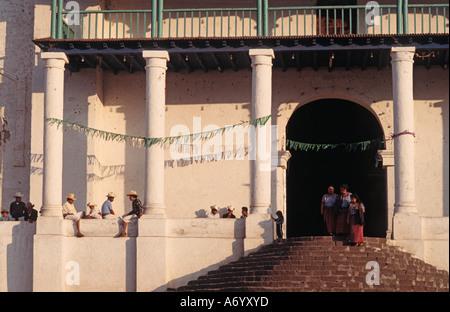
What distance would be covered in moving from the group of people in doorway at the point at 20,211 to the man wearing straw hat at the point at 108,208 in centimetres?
167

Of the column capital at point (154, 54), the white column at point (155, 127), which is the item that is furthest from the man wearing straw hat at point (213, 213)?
the column capital at point (154, 54)

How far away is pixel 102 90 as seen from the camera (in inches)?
1168

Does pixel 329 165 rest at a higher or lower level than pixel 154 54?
lower

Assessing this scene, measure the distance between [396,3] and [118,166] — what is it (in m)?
8.45

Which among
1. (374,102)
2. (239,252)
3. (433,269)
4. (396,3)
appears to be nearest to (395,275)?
(433,269)

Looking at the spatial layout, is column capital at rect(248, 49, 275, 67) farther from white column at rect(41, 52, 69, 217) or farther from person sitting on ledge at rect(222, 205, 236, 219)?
white column at rect(41, 52, 69, 217)

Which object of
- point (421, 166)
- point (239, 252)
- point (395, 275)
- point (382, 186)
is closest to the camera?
point (395, 275)

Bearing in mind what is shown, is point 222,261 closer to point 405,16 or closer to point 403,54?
point 403,54

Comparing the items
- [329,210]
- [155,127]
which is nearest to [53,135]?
[155,127]

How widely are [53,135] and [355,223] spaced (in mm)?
7779

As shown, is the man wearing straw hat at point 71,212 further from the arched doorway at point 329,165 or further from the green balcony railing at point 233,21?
the arched doorway at point 329,165

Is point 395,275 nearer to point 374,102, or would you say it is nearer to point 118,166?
point 374,102

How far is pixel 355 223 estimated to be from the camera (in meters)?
24.5

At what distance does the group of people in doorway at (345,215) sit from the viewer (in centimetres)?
2442
